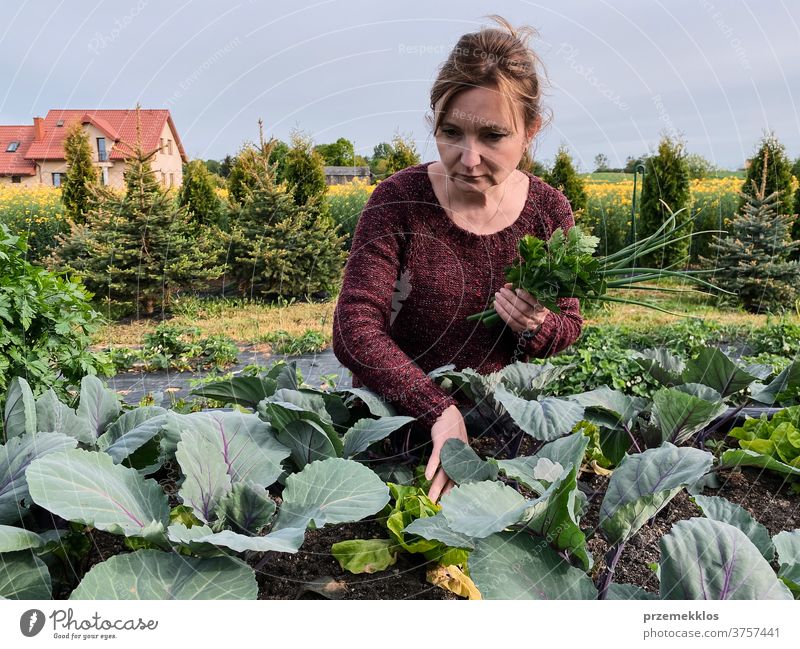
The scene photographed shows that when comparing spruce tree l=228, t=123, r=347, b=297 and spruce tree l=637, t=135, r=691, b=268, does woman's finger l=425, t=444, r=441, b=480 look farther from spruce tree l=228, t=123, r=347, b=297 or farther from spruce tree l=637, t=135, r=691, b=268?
spruce tree l=637, t=135, r=691, b=268

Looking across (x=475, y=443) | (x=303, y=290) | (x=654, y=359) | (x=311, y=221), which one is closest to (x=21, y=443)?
(x=475, y=443)

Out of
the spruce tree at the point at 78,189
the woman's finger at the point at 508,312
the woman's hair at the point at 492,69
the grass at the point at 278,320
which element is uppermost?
the spruce tree at the point at 78,189

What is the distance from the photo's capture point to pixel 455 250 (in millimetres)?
2018

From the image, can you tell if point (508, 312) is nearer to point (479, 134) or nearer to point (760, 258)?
point (479, 134)

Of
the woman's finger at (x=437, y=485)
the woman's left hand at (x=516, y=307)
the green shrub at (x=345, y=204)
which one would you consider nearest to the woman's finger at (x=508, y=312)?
the woman's left hand at (x=516, y=307)

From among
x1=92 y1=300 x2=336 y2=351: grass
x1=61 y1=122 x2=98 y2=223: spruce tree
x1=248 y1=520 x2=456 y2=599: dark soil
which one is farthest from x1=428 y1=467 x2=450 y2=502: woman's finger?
x1=61 y1=122 x2=98 y2=223: spruce tree

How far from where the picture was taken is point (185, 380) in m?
5.05

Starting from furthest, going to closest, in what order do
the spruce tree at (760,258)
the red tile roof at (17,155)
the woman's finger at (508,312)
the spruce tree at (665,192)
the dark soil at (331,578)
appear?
the spruce tree at (760,258), the spruce tree at (665,192), the red tile roof at (17,155), the woman's finger at (508,312), the dark soil at (331,578)

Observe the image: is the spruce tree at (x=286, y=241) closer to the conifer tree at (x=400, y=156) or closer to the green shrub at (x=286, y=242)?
the green shrub at (x=286, y=242)

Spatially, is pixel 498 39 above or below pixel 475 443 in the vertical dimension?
above

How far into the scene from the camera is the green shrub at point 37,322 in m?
2.05

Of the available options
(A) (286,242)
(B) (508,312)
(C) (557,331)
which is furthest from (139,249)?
(B) (508,312)

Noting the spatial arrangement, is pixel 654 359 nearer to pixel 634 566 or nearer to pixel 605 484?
pixel 605 484

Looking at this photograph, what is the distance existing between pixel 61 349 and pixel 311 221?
482 cm
